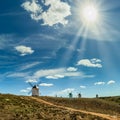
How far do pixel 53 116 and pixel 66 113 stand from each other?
15.5ft

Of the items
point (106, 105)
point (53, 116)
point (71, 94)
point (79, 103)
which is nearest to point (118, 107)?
point (106, 105)

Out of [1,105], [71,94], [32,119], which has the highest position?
[71,94]

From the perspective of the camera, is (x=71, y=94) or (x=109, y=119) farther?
(x=71, y=94)

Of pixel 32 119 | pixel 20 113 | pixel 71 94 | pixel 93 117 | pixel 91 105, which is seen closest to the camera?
pixel 32 119

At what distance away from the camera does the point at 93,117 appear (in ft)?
167

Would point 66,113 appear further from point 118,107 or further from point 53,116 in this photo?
point 118,107

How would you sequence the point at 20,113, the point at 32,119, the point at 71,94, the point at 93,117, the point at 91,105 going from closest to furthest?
the point at 32,119 < the point at 20,113 < the point at 93,117 < the point at 91,105 < the point at 71,94

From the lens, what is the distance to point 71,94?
102 m

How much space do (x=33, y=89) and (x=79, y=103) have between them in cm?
3087

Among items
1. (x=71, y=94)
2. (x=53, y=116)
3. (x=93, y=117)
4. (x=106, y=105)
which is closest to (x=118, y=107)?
(x=106, y=105)

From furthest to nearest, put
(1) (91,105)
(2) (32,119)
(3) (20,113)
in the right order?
(1) (91,105)
(3) (20,113)
(2) (32,119)

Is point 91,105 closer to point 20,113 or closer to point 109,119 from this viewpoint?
point 109,119

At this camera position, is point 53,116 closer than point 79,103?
Yes

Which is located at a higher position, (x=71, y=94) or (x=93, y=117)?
(x=71, y=94)
